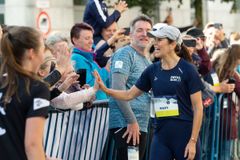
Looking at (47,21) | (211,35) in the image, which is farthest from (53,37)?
(47,21)

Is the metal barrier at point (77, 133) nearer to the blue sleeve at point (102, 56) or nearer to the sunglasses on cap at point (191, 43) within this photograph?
the blue sleeve at point (102, 56)

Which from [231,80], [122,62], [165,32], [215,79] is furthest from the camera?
[231,80]

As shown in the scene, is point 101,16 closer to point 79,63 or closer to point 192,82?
point 79,63

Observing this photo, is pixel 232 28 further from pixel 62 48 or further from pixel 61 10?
pixel 62 48

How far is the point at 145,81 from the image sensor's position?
24.0ft

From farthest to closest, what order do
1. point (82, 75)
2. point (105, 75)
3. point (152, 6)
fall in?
point (152, 6), point (105, 75), point (82, 75)

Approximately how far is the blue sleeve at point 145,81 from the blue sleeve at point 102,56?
156 centimetres

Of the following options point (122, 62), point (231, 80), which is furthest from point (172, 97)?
point (231, 80)

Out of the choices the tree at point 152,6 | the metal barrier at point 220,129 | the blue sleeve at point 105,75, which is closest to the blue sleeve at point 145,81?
the blue sleeve at point 105,75

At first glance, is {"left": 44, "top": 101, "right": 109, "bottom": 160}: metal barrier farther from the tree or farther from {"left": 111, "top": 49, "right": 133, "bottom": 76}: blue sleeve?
the tree

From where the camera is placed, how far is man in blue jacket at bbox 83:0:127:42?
9.28 m

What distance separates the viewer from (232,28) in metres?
28.4

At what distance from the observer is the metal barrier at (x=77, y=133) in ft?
23.9

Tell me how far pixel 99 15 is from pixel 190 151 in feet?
9.23
